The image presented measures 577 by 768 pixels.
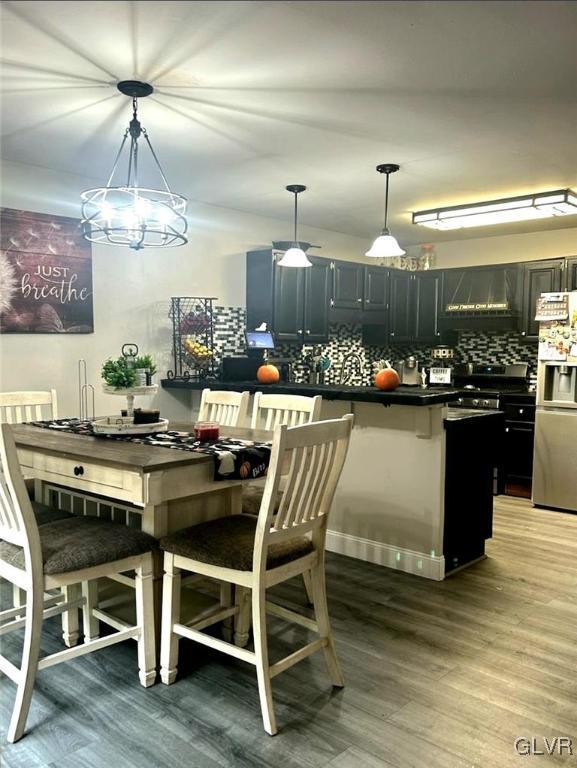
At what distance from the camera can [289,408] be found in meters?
3.08

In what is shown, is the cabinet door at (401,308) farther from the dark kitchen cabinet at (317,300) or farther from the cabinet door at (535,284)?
the cabinet door at (535,284)

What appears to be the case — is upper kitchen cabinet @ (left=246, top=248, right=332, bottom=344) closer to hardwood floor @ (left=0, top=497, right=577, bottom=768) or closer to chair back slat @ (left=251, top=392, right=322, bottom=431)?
chair back slat @ (left=251, top=392, right=322, bottom=431)

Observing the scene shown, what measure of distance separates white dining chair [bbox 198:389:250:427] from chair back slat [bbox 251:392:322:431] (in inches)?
4.6

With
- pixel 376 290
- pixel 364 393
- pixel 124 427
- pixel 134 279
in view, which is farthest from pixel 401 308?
pixel 124 427

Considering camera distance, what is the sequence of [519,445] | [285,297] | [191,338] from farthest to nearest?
1. [519,445]
2. [285,297]
3. [191,338]

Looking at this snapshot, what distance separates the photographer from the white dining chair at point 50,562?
192 centimetres

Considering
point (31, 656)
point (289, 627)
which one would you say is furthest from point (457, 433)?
point (31, 656)

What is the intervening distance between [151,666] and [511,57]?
2677 millimetres

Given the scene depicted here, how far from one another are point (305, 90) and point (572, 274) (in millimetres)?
3646

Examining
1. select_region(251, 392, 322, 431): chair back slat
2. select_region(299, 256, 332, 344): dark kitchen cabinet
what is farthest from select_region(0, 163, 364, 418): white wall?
select_region(251, 392, 322, 431): chair back slat

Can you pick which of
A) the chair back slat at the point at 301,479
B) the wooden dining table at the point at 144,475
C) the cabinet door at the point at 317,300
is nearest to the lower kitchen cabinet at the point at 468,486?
the wooden dining table at the point at 144,475

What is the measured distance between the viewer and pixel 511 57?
89.5 inches

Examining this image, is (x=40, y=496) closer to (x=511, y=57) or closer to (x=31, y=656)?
(x=31, y=656)

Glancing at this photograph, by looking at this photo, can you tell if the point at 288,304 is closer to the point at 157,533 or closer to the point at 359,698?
the point at 157,533
